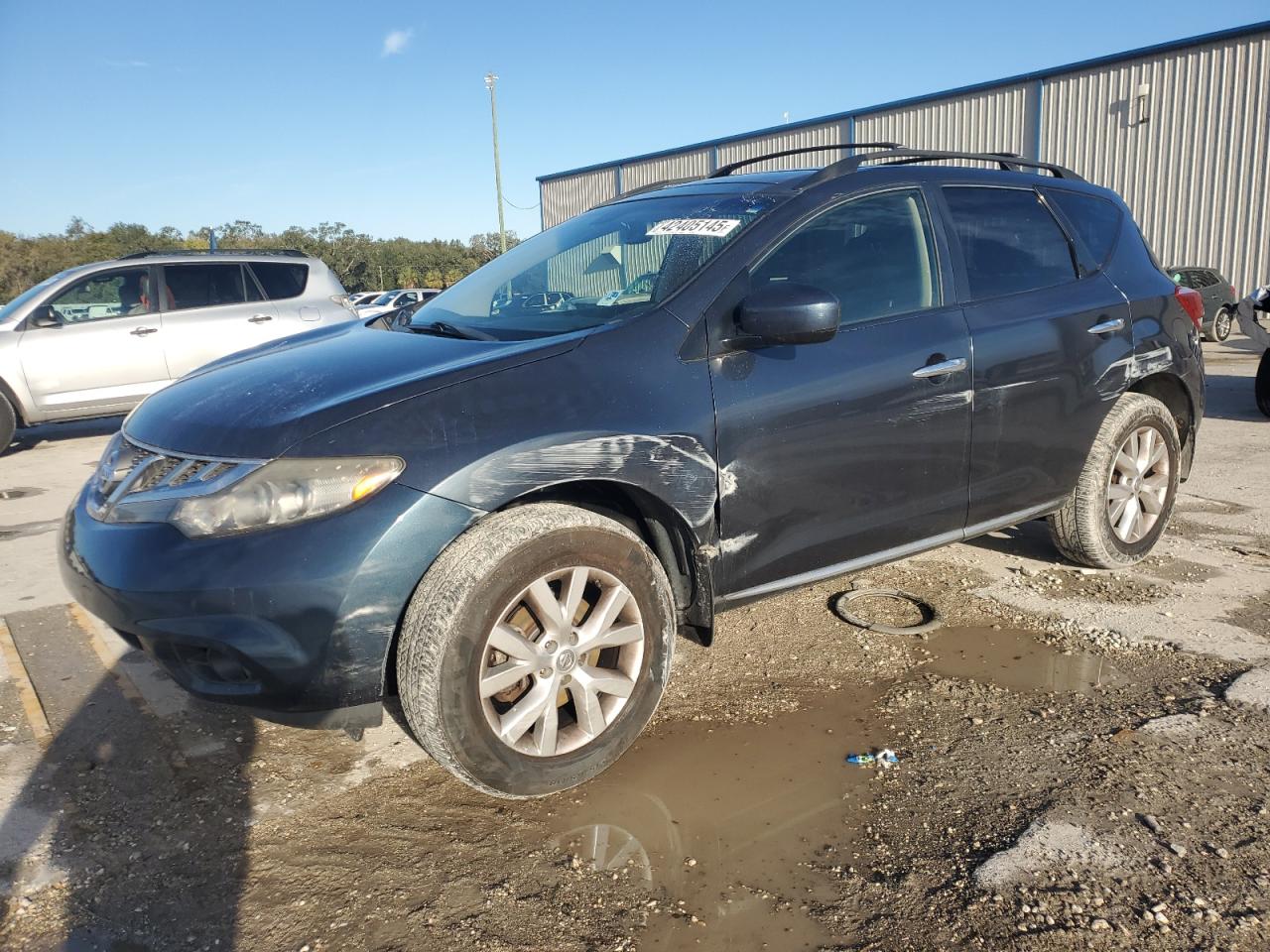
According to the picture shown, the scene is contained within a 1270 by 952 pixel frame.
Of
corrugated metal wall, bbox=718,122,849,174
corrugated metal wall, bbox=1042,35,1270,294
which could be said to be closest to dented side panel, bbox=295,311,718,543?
corrugated metal wall, bbox=1042,35,1270,294

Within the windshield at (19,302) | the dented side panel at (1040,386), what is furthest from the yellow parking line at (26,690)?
the windshield at (19,302)

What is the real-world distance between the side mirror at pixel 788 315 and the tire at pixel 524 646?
742 mm

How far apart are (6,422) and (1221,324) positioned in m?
18.0

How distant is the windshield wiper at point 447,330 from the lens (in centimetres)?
312

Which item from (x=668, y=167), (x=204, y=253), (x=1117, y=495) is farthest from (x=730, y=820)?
(x=668, y=167)

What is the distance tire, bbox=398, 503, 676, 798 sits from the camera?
241cm

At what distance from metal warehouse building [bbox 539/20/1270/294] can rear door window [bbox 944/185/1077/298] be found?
1247 centimetres

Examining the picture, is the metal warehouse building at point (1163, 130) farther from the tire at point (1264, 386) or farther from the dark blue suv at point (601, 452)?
the dark blue suv at point (601, 452)

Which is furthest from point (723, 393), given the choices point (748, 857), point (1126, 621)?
point (1126, 621)

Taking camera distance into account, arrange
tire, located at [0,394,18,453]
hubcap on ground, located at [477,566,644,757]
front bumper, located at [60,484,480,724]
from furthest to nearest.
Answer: tire, located at [0,394,18,453], hubcap on ground, located at [477,566,644,757], front bumper, located at [60,484,480,724]

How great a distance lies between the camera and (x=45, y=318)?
8523 millimetres

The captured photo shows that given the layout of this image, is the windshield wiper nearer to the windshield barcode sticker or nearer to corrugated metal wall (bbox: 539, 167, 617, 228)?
the windshield barcode sticker

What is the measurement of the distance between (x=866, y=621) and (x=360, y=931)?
2445 mm

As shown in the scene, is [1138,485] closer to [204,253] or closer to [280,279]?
[280,279]
